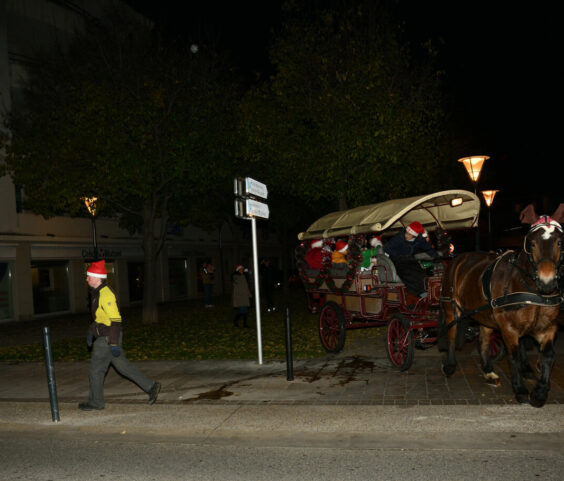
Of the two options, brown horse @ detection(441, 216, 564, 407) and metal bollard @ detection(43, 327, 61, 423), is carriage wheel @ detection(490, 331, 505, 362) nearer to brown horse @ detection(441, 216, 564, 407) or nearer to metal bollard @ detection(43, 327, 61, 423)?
brown horse @ detection(441, 216, 564, 407)

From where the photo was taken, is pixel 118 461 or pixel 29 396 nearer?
pixel 118 461

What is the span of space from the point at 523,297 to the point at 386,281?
293 cm

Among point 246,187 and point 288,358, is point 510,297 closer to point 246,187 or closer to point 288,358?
point 288,358

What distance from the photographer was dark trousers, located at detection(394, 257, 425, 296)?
8234 mm

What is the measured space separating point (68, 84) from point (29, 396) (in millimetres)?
11817

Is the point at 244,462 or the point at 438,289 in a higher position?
the point at 438,289

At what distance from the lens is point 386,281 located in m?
8.80

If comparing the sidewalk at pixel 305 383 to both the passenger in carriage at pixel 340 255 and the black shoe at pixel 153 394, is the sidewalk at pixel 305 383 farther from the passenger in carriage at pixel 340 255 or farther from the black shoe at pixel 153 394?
the passenger in carriage at pixel 340 255

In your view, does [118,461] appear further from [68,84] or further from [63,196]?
[68,84]

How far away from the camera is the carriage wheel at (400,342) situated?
8.11 meters

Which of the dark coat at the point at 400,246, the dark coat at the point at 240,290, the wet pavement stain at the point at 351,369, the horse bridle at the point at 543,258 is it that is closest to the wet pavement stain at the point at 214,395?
the wet pavement stain at the point at 351,369

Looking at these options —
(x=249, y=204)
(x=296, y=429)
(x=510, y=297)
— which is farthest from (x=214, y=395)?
(x=510, y=297)

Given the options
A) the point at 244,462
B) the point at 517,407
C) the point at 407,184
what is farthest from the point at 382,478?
the point at 407,184

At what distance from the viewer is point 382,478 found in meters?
4.54
